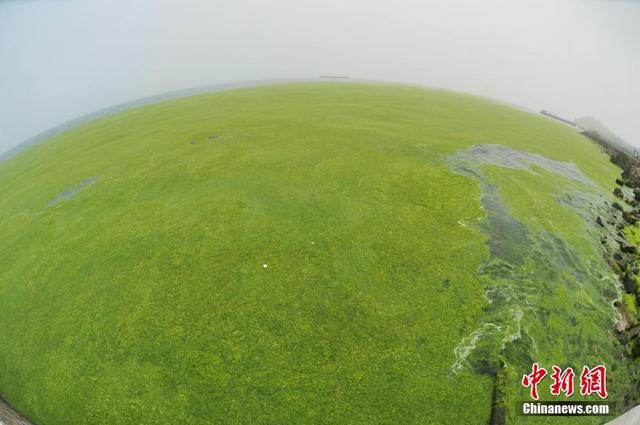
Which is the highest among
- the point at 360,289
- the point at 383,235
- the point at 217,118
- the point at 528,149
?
the point at 217,118

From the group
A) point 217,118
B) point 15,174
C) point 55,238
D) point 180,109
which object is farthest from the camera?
point 180,109

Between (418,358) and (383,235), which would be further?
(383,235)

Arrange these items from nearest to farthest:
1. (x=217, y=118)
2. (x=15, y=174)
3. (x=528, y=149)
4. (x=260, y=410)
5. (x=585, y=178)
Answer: (x=260, y=410), (x=585, y=178), (x=528, y=149), (x=15, y=174), (x=217, y=118)

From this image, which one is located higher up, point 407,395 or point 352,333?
point 352,333

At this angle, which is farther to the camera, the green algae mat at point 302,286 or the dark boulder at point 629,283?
the dark boulder at point 629,283

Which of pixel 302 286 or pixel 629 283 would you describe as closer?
pixel 302 286

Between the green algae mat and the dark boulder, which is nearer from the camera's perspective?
the green algae mat

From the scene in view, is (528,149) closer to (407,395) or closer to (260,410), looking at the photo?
(407,395)

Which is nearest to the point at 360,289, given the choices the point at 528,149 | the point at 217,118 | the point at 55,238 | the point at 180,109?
the point at 55,238
